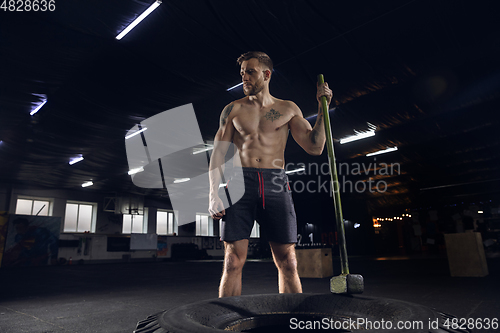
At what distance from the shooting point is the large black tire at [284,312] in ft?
3.50

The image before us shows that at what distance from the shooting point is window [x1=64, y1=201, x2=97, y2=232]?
13.9 metres

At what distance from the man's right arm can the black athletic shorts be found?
0.06 m

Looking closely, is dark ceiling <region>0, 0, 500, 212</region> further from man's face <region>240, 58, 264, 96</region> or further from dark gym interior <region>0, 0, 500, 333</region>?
man's face <region>240, 58, 264, 96</region>

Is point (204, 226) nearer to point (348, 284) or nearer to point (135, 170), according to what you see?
point (135, 170)

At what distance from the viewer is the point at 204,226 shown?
18.8 meters

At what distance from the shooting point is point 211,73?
14.0 ft

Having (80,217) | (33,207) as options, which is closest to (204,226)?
(80,217)

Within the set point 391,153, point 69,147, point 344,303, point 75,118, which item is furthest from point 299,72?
point 69,147

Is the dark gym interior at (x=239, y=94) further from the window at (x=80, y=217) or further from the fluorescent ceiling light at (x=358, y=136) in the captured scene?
the window at (x=80, y=217)

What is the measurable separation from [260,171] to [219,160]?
23 centimetres

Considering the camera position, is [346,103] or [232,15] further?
[346,103]

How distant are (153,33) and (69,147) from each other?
16.1ft

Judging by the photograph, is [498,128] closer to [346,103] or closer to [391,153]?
[391,153]

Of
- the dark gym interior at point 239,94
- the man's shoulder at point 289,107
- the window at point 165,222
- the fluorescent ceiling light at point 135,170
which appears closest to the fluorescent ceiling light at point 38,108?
the dark gym interior at point 239,94
